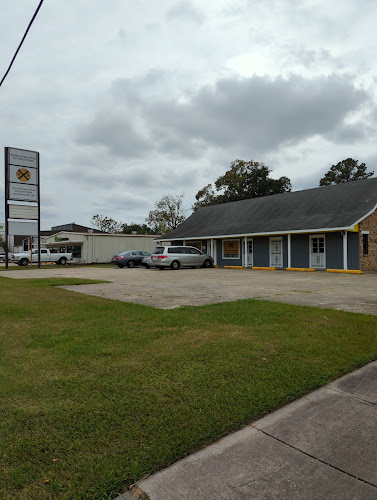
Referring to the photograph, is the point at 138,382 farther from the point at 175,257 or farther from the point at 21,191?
the point at 21,191

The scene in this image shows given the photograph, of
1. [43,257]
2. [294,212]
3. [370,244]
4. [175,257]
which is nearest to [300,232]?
[294,212]

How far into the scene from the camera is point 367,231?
1920cm

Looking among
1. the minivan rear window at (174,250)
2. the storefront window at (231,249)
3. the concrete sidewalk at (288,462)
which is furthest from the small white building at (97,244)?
the concrete sidewalk at (288,462)

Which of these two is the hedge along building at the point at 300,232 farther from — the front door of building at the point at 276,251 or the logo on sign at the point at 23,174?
the logo on sign at the point at 23,174

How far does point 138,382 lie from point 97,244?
109ft

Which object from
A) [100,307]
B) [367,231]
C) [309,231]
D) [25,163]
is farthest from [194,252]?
[100,307]

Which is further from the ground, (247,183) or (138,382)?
(247,183)

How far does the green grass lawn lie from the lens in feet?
7.52

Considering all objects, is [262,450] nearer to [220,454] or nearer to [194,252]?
[220,454]

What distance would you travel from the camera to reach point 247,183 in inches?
1795

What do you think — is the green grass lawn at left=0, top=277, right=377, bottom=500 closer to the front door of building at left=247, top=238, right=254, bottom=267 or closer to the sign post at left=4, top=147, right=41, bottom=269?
the front door of building at left=247, top=238, right=254, bottom=267

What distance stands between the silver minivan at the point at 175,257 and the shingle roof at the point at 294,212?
2.71 meters

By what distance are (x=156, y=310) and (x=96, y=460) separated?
15.7 feet

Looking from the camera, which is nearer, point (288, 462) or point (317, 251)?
point (288, 462)
